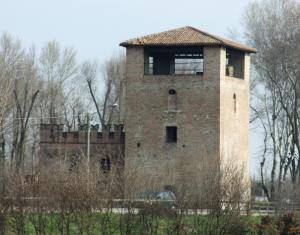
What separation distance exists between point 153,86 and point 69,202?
19.2 metres

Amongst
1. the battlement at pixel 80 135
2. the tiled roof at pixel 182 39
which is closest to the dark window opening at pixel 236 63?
the tiled roof at pixel 182 39

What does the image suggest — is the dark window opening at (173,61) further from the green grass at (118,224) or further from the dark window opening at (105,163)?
the green grass at (118,224)

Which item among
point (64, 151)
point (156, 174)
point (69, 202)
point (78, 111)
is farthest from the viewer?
point (78, 111)

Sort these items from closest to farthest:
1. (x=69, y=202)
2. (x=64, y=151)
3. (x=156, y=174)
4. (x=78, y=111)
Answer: (x=69, y=202), (x=156, y=174), (x=64, y=151), (x=78, y=111)

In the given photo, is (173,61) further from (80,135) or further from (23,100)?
(23,100)

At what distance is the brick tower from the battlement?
1898mm

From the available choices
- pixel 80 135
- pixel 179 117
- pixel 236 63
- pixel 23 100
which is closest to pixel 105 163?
pixel 80 135

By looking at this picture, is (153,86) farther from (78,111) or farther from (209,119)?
(78,111)

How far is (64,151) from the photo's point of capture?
2815 inches

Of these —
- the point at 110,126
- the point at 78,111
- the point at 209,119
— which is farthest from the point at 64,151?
the point at 78,111

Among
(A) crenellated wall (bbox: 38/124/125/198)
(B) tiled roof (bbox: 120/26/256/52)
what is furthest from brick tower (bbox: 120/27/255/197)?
(A) crenellated wall (bbox: 38/124/125/198)

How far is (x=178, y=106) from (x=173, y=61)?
290 centimetres

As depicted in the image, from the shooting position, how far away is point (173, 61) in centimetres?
7062

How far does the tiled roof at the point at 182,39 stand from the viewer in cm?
6844
